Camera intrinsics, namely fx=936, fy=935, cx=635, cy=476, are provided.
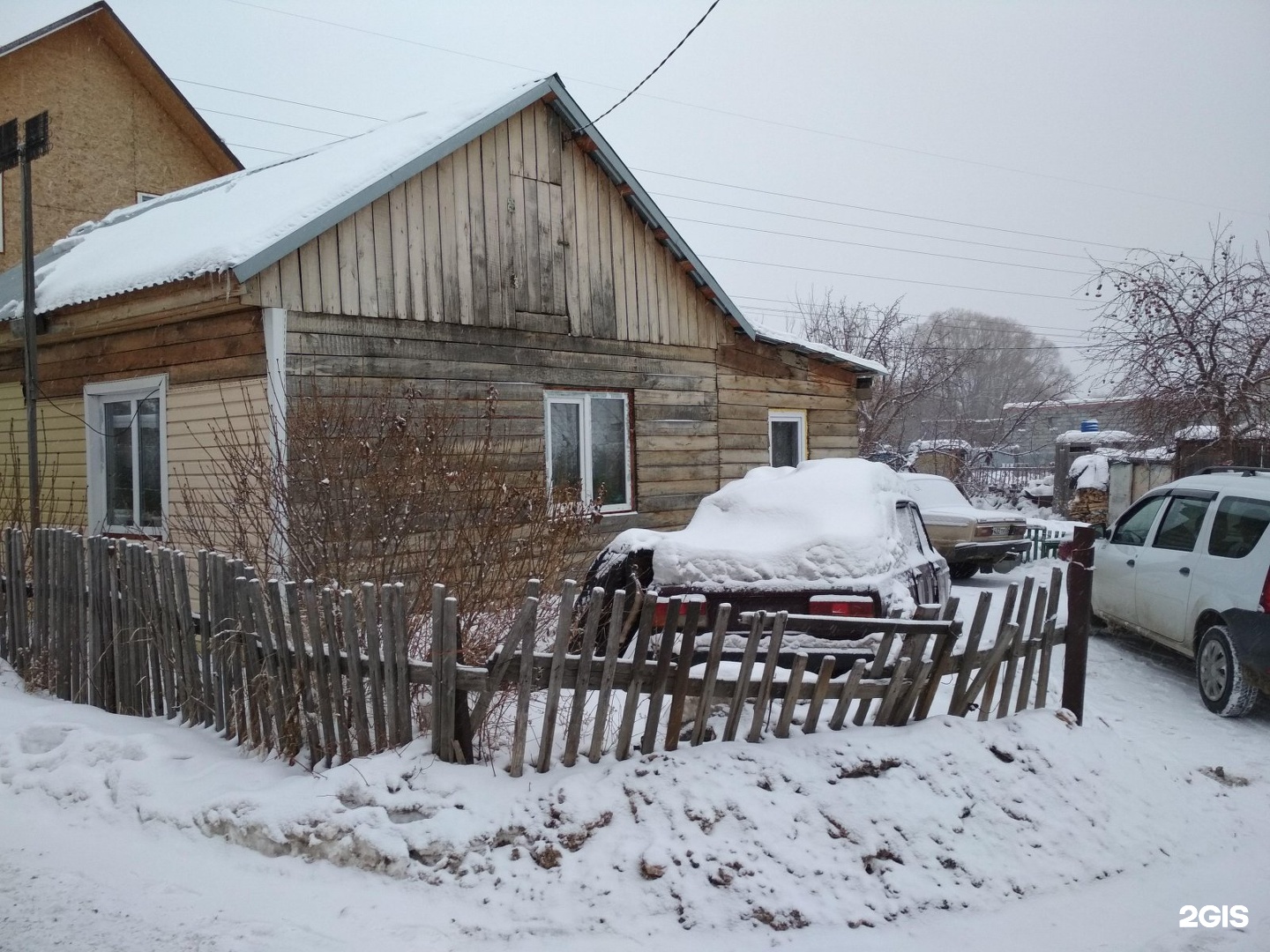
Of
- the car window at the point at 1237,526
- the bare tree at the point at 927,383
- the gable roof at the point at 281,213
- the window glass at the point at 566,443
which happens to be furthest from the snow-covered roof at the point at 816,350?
the bare tree at the point at 927,383

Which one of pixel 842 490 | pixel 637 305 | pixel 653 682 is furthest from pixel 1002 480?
pixel 653 682

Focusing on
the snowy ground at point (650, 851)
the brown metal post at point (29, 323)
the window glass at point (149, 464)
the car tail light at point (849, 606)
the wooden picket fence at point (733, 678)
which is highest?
the brown metal post at point (29, 323)

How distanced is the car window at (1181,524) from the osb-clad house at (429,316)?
5.35 meters

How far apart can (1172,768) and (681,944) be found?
134 inches

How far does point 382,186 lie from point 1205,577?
770 centimetres

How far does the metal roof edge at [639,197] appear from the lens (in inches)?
417

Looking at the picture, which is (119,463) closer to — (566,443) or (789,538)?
(566,443)

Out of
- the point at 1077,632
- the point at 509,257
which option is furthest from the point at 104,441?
the point at 1077,632

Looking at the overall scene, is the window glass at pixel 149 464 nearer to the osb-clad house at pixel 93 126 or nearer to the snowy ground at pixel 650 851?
the snowy ground at pixel 650 851

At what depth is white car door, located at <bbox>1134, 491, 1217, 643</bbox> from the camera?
25.1 feet

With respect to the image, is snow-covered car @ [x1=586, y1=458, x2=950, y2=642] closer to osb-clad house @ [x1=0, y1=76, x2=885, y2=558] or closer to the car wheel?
the car wheel

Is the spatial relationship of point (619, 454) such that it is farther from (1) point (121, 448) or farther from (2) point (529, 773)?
(2) point (529, 773)

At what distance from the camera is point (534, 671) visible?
445 cm

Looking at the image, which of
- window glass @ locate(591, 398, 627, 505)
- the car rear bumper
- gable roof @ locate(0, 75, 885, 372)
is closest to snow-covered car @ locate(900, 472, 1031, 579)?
the car rear bumper
